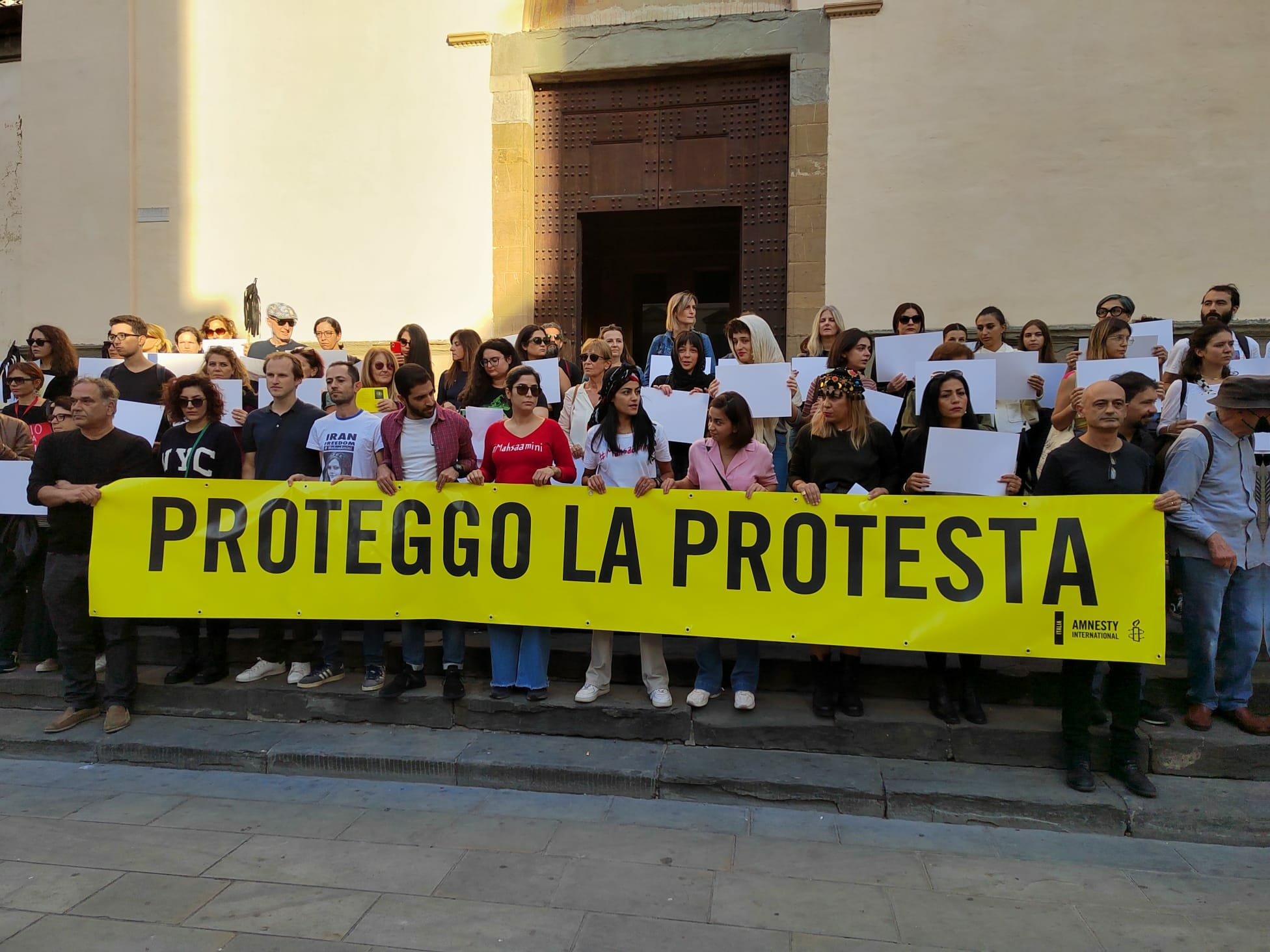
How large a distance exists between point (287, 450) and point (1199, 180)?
8479 millimetres

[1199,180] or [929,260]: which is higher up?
[1199,180]

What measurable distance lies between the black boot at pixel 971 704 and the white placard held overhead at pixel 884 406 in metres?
1.64

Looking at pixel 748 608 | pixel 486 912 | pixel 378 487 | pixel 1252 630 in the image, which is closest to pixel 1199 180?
pixel 1252 630

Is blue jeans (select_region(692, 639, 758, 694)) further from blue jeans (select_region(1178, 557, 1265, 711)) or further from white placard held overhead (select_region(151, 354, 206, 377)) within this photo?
white placard held overhead (select_region(151, 354, 206, 377))

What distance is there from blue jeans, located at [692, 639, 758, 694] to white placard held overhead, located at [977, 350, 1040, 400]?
2573 millimetres

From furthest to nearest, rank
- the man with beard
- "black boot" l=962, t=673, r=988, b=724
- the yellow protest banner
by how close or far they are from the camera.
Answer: the man with beard < "black boot" l=962, t=673, r=988, b=724 < the yellow protest banner

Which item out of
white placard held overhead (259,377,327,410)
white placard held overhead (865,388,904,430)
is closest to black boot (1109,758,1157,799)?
white placard held overhead (865,388,904,430)

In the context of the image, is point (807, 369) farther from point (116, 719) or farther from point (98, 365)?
point (98, 365)

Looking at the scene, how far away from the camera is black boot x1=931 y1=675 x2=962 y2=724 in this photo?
492 centimetres

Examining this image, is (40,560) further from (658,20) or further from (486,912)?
(658,20)

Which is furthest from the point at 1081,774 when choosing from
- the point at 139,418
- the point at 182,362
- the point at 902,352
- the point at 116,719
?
the point at 182,362

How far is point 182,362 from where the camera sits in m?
7.54

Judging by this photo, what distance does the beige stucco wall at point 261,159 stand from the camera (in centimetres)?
987

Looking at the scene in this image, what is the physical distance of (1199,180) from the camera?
842cm
